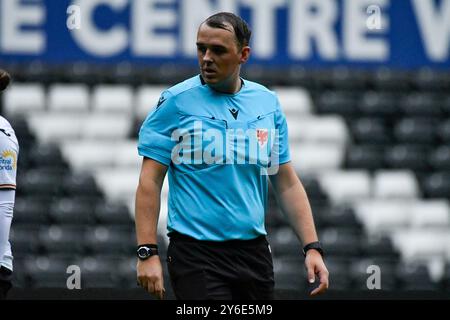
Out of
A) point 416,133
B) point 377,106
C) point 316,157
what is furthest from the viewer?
point 377,106

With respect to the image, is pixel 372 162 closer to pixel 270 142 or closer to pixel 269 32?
pixel 269 32

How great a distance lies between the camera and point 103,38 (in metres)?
8.72

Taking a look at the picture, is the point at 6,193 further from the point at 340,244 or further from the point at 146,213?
the point at 340,244

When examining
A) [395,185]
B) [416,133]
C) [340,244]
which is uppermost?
[416,133]

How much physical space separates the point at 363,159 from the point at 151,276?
21.2 ft

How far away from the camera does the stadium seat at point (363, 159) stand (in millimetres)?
10219

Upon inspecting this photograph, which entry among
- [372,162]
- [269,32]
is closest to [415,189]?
[372,162]

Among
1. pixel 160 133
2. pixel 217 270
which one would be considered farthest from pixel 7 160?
pixel 217 270

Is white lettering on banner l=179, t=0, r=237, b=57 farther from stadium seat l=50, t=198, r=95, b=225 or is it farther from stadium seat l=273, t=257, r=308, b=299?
stadium seat l=273, t=257, r=308, b=299

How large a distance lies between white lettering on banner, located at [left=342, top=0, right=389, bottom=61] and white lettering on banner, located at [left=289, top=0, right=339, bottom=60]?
10cm

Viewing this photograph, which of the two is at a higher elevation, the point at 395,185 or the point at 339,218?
the point at 395,185

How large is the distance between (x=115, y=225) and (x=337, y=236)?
1831 mm

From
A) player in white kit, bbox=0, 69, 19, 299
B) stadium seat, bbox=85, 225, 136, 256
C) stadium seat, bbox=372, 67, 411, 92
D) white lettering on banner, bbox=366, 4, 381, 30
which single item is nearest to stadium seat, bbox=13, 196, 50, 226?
stadium seat, bbox=85, 225, 136, 256

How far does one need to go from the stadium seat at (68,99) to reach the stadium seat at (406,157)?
2754mm
